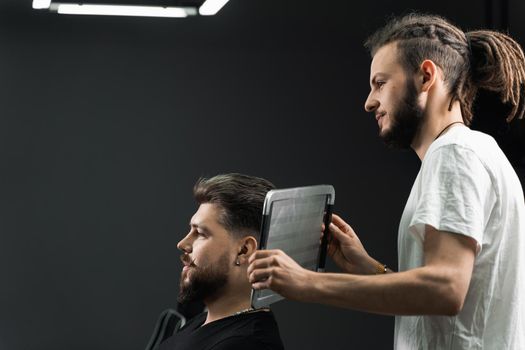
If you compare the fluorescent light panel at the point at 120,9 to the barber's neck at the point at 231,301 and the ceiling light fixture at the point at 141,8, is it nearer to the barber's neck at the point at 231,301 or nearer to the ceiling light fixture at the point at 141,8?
the ceiling light fixture at the point at 141,8

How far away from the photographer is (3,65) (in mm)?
4695

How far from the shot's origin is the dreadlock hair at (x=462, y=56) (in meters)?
1.79

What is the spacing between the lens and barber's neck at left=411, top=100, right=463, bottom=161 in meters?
1.76

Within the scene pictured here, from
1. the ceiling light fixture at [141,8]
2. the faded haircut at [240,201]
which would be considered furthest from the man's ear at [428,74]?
the ceiling light fixture at [141,8]

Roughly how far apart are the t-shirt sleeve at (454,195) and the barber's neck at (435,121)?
127mm

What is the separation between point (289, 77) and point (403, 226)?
3370 mm

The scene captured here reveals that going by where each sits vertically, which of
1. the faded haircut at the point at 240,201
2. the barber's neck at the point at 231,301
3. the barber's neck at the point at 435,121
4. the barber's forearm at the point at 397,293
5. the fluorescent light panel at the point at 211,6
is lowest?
the barber's neck at the point at 231,301

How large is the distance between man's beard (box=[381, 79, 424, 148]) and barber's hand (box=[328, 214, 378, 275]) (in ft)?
1.58

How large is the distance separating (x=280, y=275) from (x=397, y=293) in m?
0.21

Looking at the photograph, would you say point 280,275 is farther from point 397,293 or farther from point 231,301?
point 231,301

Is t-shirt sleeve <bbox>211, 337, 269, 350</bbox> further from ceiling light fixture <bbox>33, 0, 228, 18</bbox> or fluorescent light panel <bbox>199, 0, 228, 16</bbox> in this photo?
ceiling light fixture <bbox>33, 0, 228, 18</bbox>

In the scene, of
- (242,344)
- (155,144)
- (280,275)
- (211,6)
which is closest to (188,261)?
(242,344)

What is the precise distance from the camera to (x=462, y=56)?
1837 mm

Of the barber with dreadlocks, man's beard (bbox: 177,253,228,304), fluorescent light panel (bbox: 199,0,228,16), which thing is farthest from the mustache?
fluorescent light panel (bbox: 199,0,228,16)
